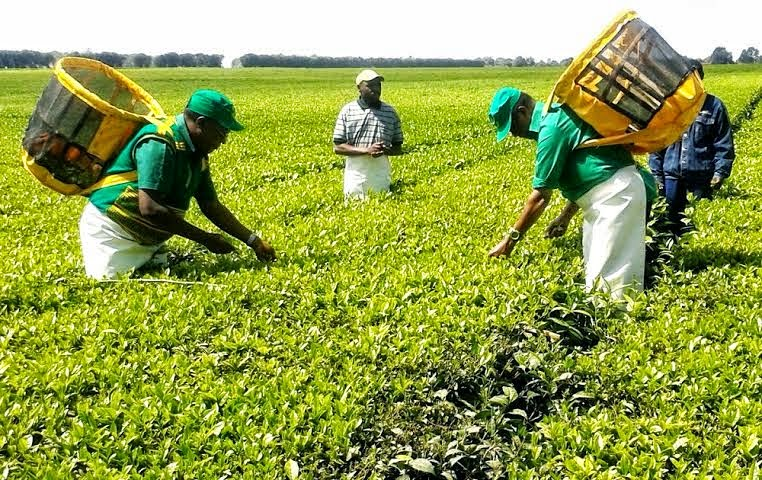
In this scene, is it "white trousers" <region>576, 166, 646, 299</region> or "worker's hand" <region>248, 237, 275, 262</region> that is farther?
"worker's hand" <region>248, 237, 275, 262</region>

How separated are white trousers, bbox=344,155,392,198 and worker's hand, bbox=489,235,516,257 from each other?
3397 millimetres

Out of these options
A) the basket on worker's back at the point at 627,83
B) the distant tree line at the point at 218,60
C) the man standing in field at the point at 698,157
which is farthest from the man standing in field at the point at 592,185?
the distant tree line at the point at 218,60

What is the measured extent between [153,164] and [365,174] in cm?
412

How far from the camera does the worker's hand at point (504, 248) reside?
208 inches

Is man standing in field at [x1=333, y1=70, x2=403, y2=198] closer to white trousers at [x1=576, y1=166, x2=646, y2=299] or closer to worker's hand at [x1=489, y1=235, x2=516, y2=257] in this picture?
worker's hand at [x1=489, y1=235, x2=516, y2=257]

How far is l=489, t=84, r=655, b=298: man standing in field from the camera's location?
4.74 meters

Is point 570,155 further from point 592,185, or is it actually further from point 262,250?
point 262,250

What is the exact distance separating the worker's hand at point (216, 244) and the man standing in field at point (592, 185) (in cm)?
237

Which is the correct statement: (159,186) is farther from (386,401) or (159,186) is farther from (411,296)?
(386,401)

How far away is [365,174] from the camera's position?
28.0ft

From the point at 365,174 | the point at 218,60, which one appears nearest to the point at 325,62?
the point at 218,60

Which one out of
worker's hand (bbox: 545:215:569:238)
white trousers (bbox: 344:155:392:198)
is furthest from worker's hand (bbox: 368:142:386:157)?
worker's hand (bbox: 545:215:569:238)

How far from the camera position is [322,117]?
76.3 feet

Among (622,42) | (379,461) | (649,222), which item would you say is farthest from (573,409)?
(649,222)
